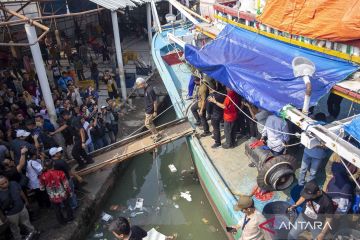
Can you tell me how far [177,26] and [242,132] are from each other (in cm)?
880

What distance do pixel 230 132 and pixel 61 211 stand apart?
3.65 m

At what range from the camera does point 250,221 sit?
371cm

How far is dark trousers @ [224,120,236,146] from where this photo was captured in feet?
20.8

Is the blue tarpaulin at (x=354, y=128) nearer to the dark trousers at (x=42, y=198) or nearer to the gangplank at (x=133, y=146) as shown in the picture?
the gangplank at (x=133, y=146)

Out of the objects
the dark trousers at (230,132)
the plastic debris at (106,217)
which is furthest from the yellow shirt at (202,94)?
the plastic debris at (106,217)

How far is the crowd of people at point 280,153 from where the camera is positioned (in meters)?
3.70

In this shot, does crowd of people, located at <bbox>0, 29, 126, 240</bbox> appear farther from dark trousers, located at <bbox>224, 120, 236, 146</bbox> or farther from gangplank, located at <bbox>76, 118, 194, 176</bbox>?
dark trousers, located at <bbox>224, 120, 236, 146</bbox>

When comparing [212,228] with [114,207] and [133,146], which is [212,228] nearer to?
[114,207]

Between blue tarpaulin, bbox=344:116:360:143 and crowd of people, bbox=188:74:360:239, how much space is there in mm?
324

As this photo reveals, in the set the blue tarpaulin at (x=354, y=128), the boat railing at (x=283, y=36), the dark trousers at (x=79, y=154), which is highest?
the boat railing at (x=283, y=36)


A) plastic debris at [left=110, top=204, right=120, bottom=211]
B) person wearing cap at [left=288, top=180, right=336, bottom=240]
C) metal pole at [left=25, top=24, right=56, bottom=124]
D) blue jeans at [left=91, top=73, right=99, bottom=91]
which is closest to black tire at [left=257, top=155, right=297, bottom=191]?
person wearing cap at [left=288, top=180, right=336, bottom=240]

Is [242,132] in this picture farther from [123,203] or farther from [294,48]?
[123,203]

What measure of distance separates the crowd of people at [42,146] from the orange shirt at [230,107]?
9.97ft

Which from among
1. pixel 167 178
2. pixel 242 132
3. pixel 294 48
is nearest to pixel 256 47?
pixel 294 48
